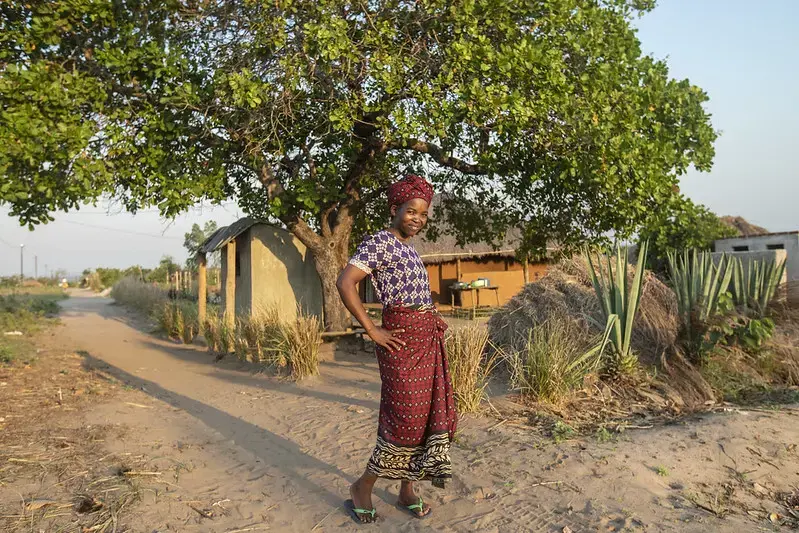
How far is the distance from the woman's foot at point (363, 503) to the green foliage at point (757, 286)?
569cm

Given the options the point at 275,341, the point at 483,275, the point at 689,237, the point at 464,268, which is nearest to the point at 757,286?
the point at 275,341

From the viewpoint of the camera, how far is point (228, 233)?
36.7 feet

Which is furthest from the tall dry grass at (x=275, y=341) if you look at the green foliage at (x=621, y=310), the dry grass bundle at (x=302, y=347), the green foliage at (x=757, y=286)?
the green foliage at (x=757, y=286)

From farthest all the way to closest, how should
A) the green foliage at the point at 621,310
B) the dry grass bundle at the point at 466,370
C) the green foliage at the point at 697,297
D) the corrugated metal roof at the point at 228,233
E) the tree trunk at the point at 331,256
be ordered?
the corrugated metal roof at the point at 228,233 → the tree trunk at the point at 331,256 → the green foliage at the point at 697,297 → the green foliage at the point at 621,310 → the dry grass bundle at the point at 466,370

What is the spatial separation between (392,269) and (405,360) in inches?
19.7

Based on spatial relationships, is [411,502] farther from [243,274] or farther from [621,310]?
[243,274]

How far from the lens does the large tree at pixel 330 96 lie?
6.65 meters

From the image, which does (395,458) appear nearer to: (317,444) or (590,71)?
(317,444)

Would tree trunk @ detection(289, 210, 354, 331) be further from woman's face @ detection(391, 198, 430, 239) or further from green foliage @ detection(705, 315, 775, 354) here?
woman's face @ detection(391, 198, 430, 239)

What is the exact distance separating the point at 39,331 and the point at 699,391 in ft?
48.9

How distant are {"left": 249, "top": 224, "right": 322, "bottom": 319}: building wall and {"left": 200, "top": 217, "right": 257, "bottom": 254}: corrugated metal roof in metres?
0.16

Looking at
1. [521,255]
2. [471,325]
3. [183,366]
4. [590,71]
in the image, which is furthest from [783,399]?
[183,366]

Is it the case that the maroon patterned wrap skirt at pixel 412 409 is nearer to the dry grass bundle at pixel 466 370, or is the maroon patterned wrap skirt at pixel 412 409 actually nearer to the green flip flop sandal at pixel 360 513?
the green flip flop sandal at pixel 360 513

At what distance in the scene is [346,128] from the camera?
6.92m
